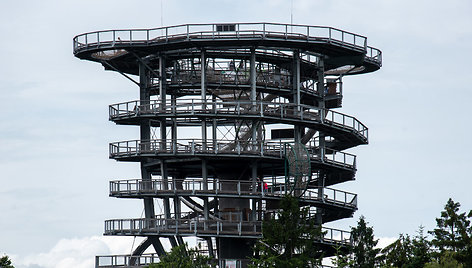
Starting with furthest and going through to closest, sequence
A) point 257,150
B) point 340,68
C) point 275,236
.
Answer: point 340,68, point 257,150, point 275,236

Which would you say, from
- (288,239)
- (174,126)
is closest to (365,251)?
(288,239)

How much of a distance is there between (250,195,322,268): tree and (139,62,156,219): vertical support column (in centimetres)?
1440

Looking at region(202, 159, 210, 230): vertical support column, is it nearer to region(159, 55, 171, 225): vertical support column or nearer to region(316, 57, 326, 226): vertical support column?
region(159, 55, 171, 225): vertical support column

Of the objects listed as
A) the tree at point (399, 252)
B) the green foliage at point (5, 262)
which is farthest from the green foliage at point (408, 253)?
the green foliage at point (5, 262)

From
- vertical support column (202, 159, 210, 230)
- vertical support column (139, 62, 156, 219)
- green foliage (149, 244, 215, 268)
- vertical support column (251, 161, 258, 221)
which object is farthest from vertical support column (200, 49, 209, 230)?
green foliage (149, 244, 215, 268)

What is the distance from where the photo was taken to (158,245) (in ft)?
352

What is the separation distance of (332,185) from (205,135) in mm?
17874

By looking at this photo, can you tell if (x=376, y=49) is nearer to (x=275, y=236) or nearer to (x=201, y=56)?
(x=201, y=56)

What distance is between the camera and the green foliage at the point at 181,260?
91438 mm

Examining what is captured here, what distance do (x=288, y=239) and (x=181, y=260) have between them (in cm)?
823

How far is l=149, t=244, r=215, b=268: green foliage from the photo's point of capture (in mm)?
91438

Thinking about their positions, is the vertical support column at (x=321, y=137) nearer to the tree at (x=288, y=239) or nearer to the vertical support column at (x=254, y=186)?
the vertical support column at (x=254, y=186)

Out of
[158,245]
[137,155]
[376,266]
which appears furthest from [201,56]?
[376,266]

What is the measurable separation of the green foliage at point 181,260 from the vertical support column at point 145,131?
11686mm
